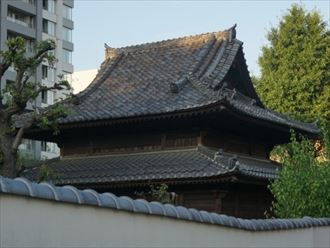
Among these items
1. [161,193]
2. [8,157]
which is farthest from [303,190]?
[8,157]

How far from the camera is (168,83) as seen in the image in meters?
21.2

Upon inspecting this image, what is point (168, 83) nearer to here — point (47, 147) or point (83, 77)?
point (47, 147)

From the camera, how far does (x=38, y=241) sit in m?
5.76

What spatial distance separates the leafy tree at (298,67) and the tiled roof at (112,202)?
24.7 metres

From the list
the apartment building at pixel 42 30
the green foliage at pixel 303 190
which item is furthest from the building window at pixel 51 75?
the green foliage at pixel 303 190

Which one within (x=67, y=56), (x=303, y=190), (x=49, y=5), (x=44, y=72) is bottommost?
(x=303, y=190)

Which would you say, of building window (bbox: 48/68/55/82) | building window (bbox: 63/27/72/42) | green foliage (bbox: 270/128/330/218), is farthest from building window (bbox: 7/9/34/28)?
green foliage (bbox: 270/128/330/218)

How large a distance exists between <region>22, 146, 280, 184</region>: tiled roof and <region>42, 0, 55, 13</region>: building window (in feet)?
143

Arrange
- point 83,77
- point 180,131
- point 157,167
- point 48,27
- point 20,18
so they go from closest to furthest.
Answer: point 157,167 → point 180,131 → point 20,18 → point 48,27 → point 83,77

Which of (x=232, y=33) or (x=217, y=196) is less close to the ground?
(x=232, y=33)

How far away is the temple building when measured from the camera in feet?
60.0

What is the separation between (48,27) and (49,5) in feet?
7.00

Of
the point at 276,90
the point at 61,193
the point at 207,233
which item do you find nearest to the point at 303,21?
the point at 276,90

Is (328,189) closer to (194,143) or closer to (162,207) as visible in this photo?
(194,143)
